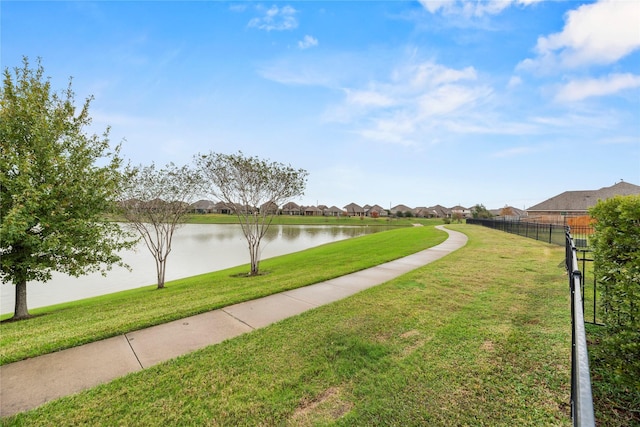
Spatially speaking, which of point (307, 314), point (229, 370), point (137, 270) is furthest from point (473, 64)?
point (137, 270)

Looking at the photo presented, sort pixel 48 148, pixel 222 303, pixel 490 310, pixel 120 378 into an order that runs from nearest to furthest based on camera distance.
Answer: pixel 120 378 → pixel 490 310 → pixel 222 303 → pixel 48 148

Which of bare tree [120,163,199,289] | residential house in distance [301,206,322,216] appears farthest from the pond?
residential house in distance [301,206,322,216]

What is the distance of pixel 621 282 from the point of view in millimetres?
2477

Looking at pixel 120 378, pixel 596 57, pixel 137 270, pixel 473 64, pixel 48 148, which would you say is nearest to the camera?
pixel 120 378

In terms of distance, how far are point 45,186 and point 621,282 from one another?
9.98 metres

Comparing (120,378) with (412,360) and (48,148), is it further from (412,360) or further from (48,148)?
(48,148)

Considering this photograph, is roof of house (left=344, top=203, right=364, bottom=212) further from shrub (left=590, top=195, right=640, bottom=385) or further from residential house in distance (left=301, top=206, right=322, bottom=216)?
shrub (left=590, top=195, right=640, bottom=385)

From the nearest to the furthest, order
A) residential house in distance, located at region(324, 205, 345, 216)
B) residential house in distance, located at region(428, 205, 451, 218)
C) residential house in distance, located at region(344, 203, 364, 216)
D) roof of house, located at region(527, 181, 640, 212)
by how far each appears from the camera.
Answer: roof of house, located at region(527, 181, 640, 212), residential house in distance, located at region(428, 205, 451, 218), residential house in distance, located at region(324, 205, 345, 216), residential house in distance, located at region(344, 203, 364, 216)

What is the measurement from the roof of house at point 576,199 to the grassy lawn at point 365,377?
4746cm

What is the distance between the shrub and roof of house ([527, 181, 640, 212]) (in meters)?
47.5

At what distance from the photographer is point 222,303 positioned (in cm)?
575

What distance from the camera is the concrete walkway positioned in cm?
298

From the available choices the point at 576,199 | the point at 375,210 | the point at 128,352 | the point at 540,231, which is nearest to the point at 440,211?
the point at 375,210

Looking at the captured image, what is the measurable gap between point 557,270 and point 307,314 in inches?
315
